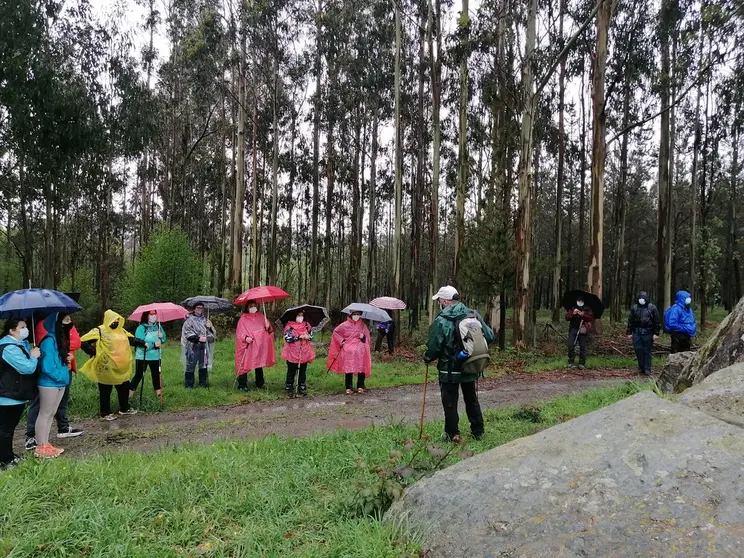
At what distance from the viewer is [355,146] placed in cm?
3069

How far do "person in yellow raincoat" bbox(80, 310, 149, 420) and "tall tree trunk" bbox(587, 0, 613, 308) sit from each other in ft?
44.4

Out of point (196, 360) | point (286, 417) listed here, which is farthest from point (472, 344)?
point (196, 360)

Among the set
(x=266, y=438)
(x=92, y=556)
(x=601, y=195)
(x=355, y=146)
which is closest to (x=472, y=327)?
(x=266, y=438)

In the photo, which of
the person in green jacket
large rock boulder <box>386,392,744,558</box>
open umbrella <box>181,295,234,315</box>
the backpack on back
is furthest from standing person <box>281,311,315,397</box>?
large rock boulder <box>386,392,744,558</box>

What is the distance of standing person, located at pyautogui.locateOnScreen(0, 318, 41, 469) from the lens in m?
4.90

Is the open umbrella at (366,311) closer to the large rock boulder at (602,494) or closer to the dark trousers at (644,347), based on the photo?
the dark trousers at (644,347)

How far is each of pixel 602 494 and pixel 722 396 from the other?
50.4 inches

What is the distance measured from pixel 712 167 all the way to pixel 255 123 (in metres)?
23.2

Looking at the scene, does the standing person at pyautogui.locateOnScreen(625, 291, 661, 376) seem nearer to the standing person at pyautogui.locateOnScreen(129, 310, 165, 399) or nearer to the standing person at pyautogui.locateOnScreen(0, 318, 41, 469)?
the standing person at pyautogui.locateOnScreen(129, 310, 165, 399)

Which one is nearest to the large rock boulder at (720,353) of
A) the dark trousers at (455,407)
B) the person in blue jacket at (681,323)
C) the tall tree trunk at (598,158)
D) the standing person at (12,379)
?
the dark trousers at (455,407)

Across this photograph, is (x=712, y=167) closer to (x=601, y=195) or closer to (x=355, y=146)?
(x=601, y=195)

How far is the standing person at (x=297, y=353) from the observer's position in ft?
31.4

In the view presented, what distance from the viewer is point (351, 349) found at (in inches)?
379

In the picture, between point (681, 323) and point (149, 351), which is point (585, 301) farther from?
point (149, 351)
